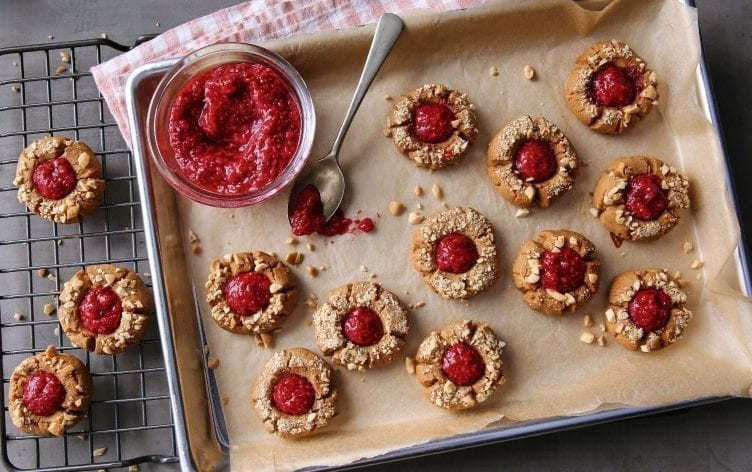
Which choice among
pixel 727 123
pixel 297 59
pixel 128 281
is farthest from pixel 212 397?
pixel 727 123

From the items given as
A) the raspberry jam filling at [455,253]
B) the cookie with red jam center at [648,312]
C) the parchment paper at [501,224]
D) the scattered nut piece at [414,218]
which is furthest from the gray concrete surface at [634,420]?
the scattered nut piece at [414,218]

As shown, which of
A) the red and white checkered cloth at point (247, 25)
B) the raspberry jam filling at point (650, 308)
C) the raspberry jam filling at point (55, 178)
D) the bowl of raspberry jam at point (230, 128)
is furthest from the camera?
the red and white checkered cloth at point (247, 25)

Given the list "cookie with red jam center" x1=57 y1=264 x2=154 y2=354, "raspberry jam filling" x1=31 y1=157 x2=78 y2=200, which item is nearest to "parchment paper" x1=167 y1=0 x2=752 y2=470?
"cookie with red jam center" x1=57 y1=264 x2=154 y2=354

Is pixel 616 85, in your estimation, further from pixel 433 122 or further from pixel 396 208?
pixel 396 208

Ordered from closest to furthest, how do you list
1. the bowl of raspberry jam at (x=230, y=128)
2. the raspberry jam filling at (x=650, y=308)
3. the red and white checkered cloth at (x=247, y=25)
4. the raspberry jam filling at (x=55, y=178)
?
the bowl of raspberry jam at (x=230, y=128), the raspberry jam filling at (x=650, y=308), the raspberry jam filling at (x=55, y=178), the red and white checkered cloth at (x=247, y=25)

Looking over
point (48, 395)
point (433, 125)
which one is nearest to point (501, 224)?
point (433, 125)

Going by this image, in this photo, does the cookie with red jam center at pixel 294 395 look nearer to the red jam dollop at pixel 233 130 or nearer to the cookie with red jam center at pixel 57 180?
the red jam dollop at pixel 233 130
